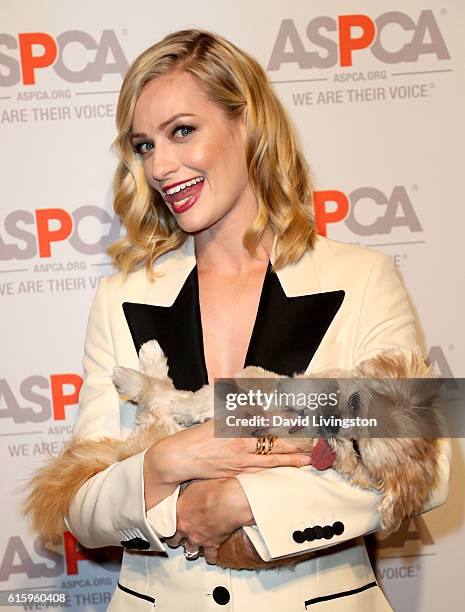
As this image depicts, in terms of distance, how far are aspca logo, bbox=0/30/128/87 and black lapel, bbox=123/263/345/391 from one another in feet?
3.34

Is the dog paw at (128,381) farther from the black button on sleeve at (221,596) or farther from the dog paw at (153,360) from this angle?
the black button on sleeve at (221,596)

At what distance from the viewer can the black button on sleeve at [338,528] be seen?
64.2 inches

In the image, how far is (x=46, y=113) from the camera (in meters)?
2.61

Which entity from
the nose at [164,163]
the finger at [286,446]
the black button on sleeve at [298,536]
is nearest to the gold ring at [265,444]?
the finger at [286,446]

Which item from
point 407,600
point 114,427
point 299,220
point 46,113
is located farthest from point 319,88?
point 407,600

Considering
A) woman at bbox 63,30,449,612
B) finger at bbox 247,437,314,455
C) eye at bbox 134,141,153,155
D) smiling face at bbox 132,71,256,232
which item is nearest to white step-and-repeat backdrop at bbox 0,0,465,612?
woman at bbox 63,30,449,612

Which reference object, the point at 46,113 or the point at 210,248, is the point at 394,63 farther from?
the point at 46,113

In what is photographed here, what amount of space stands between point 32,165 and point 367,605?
6.00 ft

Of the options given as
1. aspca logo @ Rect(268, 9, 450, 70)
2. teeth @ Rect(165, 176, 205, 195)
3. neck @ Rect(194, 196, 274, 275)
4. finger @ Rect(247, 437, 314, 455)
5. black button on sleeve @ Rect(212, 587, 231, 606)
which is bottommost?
black button on sleeve @ Rect(212, 587, 231, 606)

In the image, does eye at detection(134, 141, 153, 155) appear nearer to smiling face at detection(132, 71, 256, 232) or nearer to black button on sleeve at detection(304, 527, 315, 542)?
smiling face at detection(132, 71, 256, 232)

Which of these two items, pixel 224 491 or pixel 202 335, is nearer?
pixel 224 491

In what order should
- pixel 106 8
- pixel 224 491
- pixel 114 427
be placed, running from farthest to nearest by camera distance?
pixel 106 8 → pixel 114 427 → pixel 224 491

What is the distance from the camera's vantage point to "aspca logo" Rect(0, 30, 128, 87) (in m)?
2.58

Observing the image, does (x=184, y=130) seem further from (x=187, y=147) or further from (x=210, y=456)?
(x=210, y=456)
